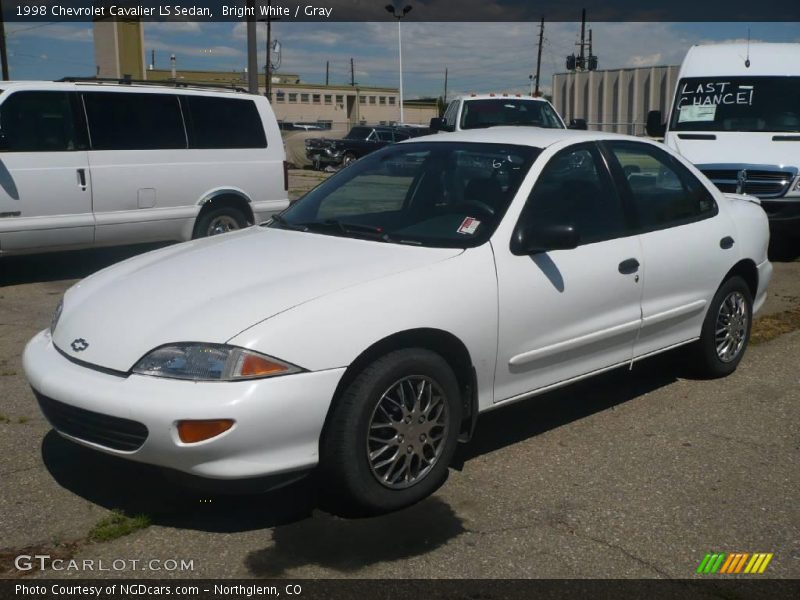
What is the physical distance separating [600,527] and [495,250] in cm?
131

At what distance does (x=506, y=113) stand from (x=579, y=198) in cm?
1035

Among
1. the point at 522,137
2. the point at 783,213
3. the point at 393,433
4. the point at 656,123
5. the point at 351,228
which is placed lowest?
the point at 783,213

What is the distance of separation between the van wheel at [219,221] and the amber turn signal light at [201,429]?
6.55 meters

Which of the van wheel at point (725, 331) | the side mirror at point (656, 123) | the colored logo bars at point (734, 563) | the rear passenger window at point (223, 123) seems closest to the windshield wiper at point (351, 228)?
the colored logo bars at point (734, 563)

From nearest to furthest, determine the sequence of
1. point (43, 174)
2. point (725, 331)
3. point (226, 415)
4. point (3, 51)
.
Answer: point (226, 415), point (725, 331), point (43, 174), point (3, 51)

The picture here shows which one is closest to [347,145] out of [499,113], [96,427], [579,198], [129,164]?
[499,113]

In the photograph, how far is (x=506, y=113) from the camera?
14.8 m

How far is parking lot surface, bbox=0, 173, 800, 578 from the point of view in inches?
136

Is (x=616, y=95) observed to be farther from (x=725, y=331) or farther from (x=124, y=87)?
(x=725, y=331)

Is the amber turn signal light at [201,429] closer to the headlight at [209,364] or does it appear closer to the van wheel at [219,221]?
the headlight at [209,364]

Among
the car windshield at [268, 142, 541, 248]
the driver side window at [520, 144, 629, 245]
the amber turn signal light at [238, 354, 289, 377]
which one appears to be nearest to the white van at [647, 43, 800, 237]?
the driver side window at [520, 144, 629, 245]

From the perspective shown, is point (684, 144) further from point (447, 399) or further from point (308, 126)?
point (308, 126)

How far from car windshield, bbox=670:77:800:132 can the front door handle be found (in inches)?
268

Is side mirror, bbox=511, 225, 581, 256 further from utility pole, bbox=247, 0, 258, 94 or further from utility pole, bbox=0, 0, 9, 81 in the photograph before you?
utility pole, bbox=0, 0, 9, 81
